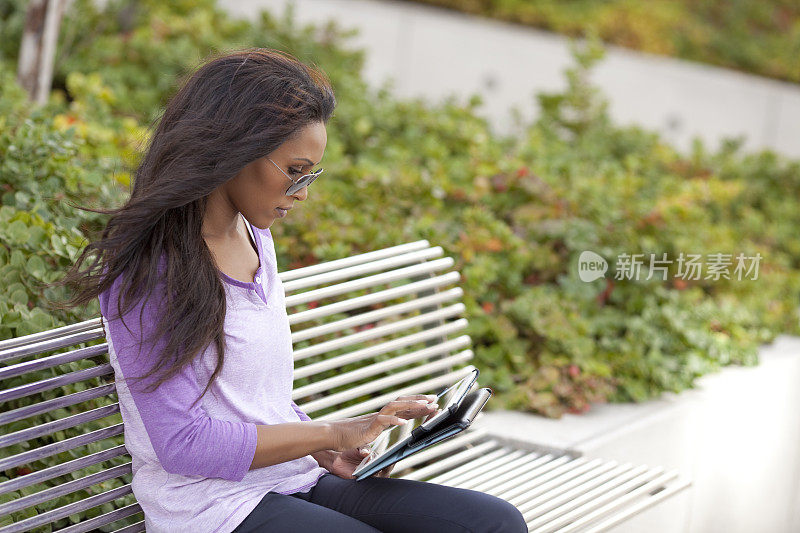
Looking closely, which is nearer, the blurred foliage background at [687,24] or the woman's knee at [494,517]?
the woman's knee at [494,517]

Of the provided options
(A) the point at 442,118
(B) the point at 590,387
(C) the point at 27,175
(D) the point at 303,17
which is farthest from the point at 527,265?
(D) the point at 303,17

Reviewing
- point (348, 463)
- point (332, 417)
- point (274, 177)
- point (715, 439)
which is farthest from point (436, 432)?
point (715, 439)

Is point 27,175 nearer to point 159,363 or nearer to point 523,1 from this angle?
point 159,363

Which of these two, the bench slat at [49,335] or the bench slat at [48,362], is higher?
the bench slat at [49,335]

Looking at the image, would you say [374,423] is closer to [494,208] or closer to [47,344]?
[47,344]

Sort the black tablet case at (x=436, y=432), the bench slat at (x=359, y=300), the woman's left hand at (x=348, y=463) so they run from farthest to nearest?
the bench slat at (x=359, y=300)
the woman's left hand at (x=348, y=463)
the black tablet case at (x=436, y=432)

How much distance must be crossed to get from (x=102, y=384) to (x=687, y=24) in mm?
10453

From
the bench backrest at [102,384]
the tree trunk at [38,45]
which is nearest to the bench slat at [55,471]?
the bench backrest at [102,384]

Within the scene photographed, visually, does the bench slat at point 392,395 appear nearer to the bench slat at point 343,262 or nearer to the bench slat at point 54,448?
the bench slat at point 343,262

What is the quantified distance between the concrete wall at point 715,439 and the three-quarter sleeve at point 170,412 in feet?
4.90

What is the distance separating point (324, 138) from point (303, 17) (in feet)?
21.8

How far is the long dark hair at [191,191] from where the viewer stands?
1.84 meters

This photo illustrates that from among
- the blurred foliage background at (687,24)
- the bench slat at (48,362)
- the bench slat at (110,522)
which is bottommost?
the bench slat at (110,522)

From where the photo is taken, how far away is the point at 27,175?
302cm
